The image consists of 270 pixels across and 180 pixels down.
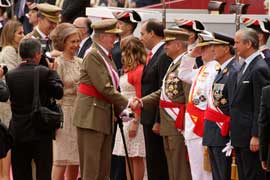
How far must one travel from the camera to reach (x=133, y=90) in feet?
46.1

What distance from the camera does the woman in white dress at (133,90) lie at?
13828 millimetres

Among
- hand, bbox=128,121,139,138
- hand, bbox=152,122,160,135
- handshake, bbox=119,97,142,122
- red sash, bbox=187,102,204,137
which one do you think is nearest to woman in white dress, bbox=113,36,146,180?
hand, bbox=128,121,139,138

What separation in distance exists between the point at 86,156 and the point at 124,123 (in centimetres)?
131

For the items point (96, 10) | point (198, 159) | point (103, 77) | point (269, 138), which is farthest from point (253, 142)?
point (96, 10)

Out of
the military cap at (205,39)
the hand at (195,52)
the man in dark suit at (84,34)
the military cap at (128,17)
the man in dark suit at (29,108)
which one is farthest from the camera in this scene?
the man in dark suit at (84,34)

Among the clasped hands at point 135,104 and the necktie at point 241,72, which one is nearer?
the necktie at point 241,72

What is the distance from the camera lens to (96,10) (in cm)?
1795

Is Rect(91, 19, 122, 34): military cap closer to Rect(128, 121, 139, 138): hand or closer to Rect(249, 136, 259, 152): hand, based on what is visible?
Rect(128, 121, 139, 138): hand

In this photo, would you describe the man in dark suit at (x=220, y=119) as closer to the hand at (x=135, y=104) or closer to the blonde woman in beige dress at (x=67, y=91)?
the hand at (x=135, y=104)

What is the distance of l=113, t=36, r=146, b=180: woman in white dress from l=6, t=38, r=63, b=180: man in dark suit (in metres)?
1.61

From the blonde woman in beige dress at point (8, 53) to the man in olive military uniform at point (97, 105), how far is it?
4.21 ft

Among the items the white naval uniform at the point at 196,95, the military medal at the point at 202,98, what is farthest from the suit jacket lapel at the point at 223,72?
the military medal at the point at 202,98

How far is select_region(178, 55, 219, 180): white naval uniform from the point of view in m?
12.5

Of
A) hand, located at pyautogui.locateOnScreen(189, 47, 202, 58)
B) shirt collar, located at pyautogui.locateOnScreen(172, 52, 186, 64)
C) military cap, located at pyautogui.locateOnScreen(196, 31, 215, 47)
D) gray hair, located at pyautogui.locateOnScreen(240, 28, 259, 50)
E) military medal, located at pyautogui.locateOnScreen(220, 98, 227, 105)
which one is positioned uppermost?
gray hair, located at pyautogui.locateOnScreen(240, 28, 259, 50)
